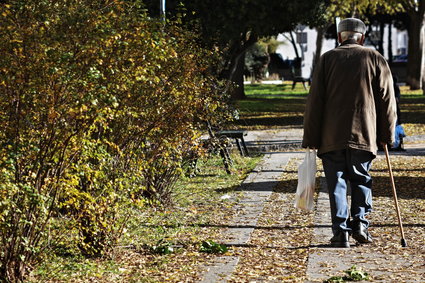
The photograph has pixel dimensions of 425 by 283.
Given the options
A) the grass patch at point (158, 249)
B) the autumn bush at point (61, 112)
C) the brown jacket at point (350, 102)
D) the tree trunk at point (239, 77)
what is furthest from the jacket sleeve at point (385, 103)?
the tree trunk at point (239, 77)

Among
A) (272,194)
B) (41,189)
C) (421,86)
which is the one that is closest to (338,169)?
(41,189)

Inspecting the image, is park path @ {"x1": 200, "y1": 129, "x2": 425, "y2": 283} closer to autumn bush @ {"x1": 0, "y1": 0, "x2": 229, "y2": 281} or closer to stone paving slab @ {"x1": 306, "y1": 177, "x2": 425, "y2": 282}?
stone paving slab @ {"x1": 306, "y1": 177, "x2": 425, "y2": 282}

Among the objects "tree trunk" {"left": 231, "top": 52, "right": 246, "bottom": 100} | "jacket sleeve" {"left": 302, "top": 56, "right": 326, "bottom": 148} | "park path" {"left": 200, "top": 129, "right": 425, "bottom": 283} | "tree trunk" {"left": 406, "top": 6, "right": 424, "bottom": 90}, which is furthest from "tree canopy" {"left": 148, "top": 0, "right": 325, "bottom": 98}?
"tree trunk" {"left": 406, "top": 6, "right": 424, "bottom": 90}

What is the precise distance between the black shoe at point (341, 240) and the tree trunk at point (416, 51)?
114 ft

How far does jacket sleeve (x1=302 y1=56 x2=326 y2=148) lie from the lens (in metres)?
7.26

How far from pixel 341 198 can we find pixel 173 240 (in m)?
1.33

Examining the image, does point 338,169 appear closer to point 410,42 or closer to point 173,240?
point 173,240

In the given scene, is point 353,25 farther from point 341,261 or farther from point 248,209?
Answer: point 248,209

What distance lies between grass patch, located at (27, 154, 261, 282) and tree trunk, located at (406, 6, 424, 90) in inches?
1255

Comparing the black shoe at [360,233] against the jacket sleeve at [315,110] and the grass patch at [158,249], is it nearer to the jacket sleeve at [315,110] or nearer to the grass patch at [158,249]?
the jacket sleeve at [315,110]

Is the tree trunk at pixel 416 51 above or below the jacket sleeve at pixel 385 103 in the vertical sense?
below

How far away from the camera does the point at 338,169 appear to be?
7.23 m

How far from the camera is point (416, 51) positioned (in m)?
41.1

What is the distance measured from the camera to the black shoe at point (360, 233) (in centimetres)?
708
